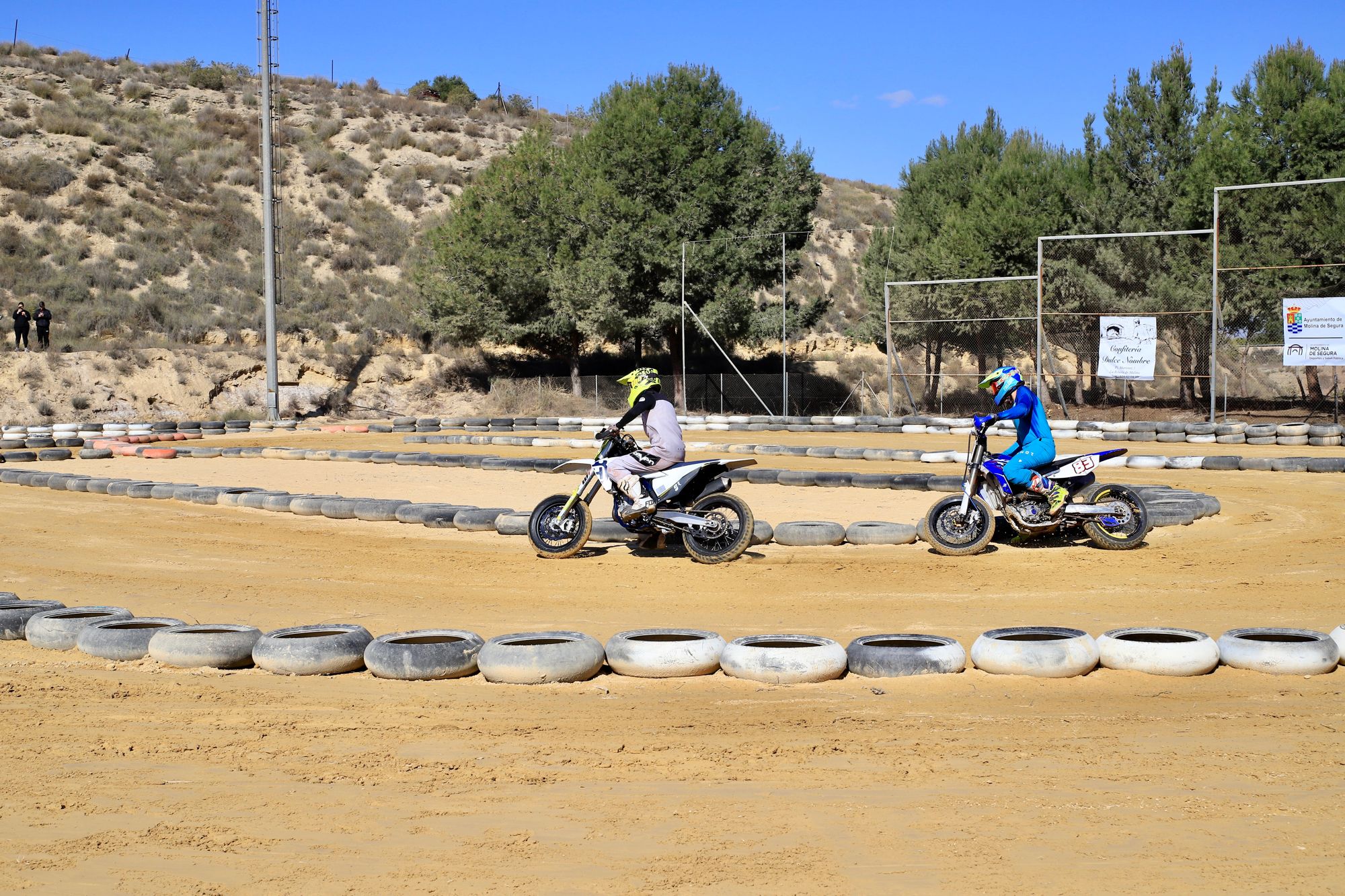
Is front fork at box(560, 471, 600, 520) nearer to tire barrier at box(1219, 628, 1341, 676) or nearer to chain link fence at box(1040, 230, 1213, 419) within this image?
tire barrier at box(1219, 628, 1341, 676)

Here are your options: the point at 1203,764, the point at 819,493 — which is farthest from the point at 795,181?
the point at 1203,764

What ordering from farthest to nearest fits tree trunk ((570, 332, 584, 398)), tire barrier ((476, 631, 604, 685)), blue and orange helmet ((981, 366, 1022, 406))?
tree trunk ((570, 332, 584, 398)) → blue and orange helmet ((981, 366, 1022, 406)) → tire barrier ((476, 631, 604, 685))

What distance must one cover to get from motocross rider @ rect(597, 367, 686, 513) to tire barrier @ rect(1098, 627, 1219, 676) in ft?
16.2

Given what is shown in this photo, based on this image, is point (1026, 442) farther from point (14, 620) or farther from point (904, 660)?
point (14, 620)

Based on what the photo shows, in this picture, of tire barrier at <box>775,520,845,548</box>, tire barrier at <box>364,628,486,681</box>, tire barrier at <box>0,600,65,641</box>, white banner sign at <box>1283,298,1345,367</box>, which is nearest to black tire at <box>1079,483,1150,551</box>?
tire barrier at <box>775,520,845,548</box>

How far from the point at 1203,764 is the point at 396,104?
75.3 m

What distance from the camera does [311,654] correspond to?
22.6 ft

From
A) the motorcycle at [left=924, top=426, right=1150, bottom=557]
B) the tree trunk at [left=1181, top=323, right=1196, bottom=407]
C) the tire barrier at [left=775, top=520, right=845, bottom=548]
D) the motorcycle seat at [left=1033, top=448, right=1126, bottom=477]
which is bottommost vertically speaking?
the tire barrier at [left=775, top=520, right=845, bottom=548]

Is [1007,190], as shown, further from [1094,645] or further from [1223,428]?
[1094,645]

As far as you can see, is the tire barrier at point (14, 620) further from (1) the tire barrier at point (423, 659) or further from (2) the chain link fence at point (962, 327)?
(2) the chain link fence at point (962, 327)

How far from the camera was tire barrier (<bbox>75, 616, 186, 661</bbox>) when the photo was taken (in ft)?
23.6

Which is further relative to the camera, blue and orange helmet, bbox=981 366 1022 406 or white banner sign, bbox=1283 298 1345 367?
white banner sign, bbox=1283 298 1345 367

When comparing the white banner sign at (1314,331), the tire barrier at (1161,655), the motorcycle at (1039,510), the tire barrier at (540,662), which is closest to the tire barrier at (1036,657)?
the tire barrier at (1161,655)

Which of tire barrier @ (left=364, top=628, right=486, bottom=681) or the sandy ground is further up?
tire barrier @ (left=364, top=628, right=486, bottom=681)
